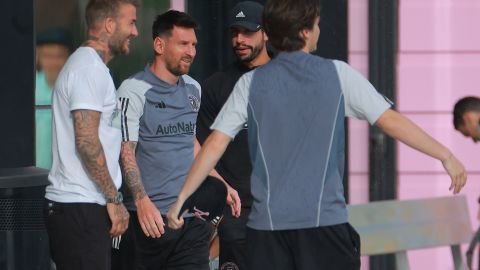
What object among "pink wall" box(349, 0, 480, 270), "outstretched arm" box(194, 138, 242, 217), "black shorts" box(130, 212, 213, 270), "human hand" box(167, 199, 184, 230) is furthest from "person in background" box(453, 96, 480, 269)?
"human hand" box(167, 199, 184, 230)

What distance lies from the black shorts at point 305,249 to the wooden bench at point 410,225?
1937 millimetres

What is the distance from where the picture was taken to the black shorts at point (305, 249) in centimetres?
442

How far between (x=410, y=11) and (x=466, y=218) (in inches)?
60.0

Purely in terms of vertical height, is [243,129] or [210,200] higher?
[243,129]

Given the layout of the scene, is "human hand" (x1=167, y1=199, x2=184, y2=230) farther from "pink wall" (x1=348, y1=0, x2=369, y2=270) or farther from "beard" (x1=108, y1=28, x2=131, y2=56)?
"pink wall" (x1=348, y1=0, x2=369, y2=270)

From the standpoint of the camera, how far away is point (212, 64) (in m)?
8.03

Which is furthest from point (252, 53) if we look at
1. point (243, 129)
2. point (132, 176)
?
point (132, 176)

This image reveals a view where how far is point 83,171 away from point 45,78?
2.82 m

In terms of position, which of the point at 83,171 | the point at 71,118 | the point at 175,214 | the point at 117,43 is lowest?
the point at 175,214

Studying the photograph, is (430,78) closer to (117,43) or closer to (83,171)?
(117,43)

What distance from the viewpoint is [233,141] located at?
21.0ft

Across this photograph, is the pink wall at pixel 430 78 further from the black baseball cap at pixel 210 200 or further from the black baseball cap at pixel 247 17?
the black baseball cap at pixel 210 200

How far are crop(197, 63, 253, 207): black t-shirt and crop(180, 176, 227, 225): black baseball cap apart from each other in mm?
563

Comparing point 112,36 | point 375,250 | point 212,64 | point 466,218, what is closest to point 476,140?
point 466,218
